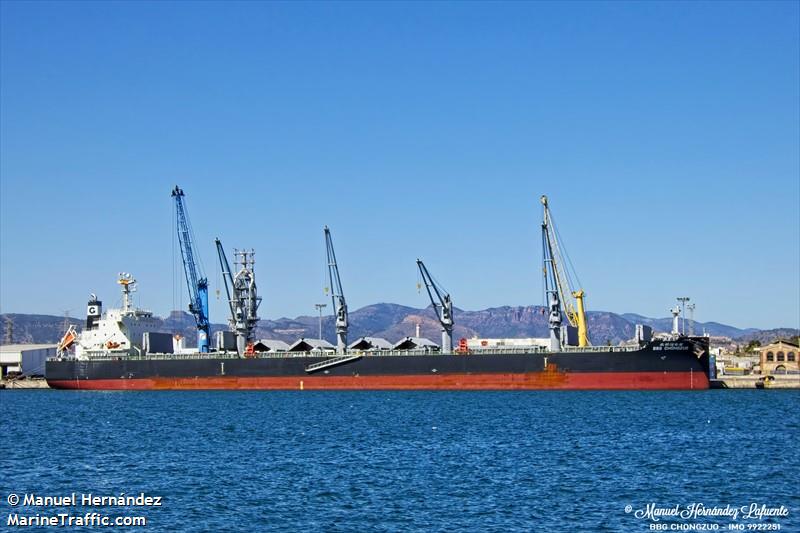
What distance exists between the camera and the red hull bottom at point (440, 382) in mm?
84188

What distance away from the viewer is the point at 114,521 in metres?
31.1

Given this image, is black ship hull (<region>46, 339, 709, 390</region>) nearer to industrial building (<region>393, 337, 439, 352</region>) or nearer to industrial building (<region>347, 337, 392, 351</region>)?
industrial building (<region>393, 337, 439, 352</region>)

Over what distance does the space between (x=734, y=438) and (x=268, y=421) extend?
27807 mm

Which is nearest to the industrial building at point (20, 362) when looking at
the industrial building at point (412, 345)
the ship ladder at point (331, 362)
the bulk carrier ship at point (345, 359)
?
the bulk carrier ship at point (345, 359)

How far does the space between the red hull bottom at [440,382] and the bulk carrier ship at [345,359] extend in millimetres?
93

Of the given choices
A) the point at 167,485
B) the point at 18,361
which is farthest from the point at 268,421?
the point at 18,361

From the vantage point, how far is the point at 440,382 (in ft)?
297

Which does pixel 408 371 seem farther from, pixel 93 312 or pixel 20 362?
pixel 20 362

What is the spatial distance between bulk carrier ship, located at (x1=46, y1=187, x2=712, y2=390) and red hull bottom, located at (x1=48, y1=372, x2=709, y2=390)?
0.09m

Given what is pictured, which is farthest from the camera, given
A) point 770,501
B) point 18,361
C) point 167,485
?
point 18,361

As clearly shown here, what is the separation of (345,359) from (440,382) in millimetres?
9469

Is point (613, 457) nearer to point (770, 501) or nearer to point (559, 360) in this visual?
point (770, 501)

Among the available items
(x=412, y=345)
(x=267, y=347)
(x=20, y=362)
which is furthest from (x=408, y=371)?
(x=20, y=362)

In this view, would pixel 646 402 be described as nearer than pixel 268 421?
No
